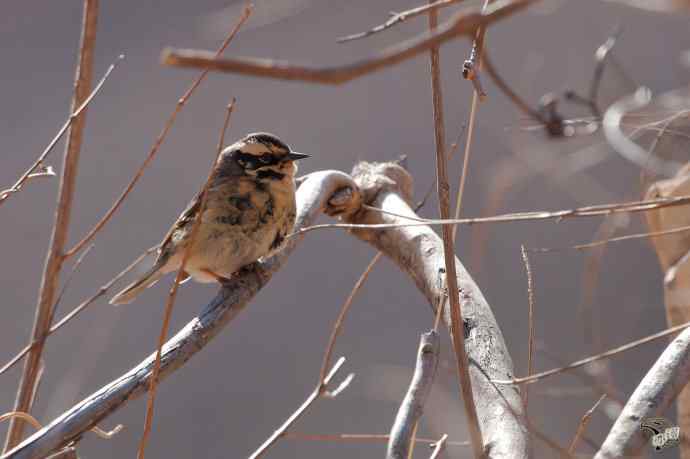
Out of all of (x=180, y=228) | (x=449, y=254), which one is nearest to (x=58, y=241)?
(x=449, y=254)

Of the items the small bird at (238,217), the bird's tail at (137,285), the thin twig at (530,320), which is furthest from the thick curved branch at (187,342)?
the thin twig at (530,320)

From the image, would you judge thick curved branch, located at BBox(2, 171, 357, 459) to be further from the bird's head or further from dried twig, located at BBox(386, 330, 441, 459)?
dried twig, located at BBox(386, 330, 441, 459)

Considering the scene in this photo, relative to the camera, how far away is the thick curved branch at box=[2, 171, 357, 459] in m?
1.92

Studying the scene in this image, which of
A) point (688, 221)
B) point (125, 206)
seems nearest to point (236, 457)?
point (125, 206)

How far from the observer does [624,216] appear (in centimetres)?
262

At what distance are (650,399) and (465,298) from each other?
2.65 ft

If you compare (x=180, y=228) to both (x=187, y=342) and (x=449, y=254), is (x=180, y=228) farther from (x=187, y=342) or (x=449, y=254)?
(x=449, y=254)

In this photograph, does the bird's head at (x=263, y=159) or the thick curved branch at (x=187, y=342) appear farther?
the bird's head at (x=263, y=159)

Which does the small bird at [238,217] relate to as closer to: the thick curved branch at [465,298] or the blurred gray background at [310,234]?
the thick curved branch at [465,298]

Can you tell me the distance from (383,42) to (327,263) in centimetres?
185

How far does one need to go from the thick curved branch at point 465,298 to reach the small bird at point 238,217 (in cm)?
35

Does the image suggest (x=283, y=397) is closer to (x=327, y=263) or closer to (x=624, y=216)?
(x=327, y=263)

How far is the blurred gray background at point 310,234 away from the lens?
622 cm
